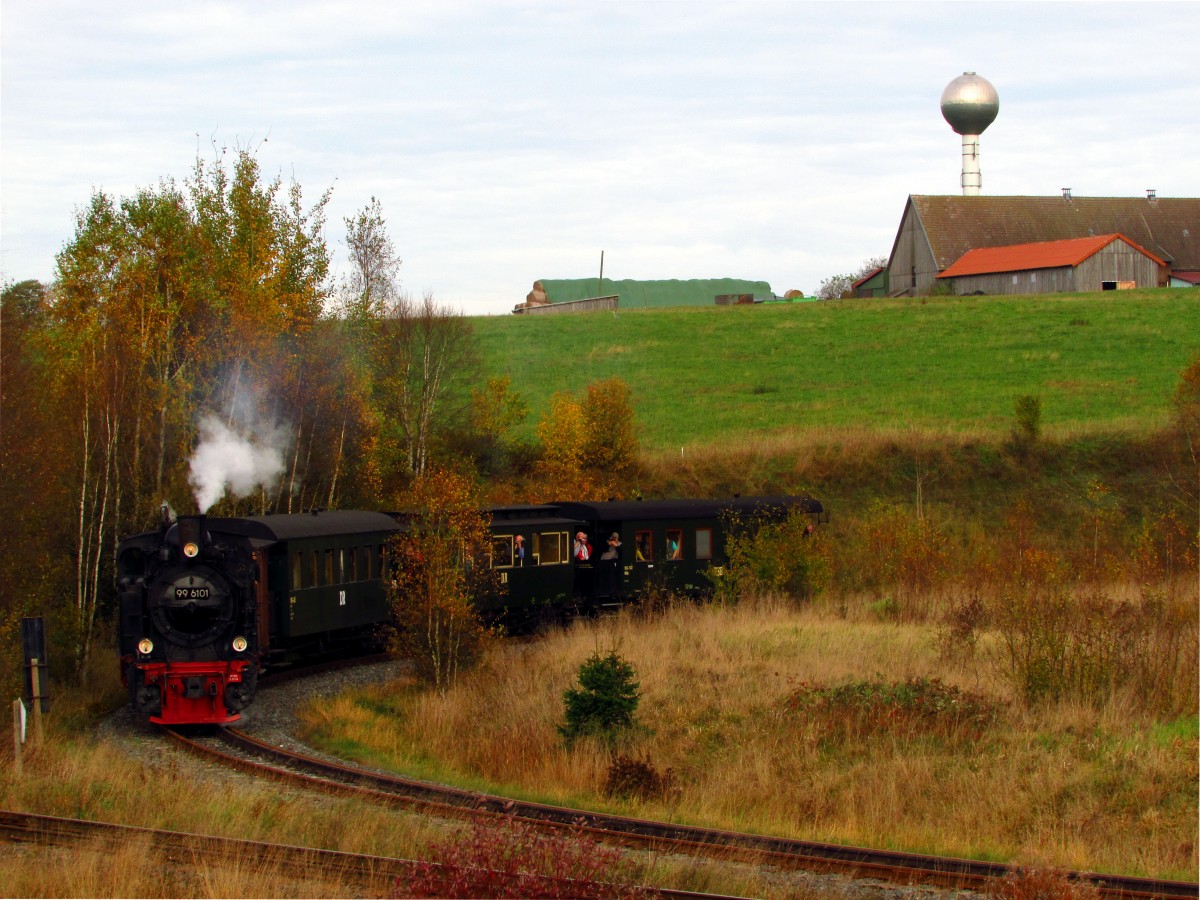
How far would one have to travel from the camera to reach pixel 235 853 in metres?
10.8

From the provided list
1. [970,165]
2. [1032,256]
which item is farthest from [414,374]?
[970,165]

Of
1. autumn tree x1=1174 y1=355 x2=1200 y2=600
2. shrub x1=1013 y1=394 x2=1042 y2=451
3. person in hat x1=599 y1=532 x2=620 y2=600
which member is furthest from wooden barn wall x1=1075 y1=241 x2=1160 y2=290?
person in hat x1=599 y1=532 x2=620 y2=600

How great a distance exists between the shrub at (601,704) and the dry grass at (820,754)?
332mm

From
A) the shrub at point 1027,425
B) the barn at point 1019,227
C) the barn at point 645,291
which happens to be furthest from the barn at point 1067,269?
the shrub at point 1027,425

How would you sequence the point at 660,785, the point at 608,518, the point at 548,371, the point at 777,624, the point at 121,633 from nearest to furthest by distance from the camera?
the point at 660,785 < the point at 121,633 < the point at 777,624 < the point at 608,518 < the point at 548,371

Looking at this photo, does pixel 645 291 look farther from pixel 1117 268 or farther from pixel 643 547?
pixel 643 547

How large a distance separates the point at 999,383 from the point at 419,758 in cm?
4470

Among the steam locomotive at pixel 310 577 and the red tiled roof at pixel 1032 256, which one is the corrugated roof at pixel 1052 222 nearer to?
the red tiled roof at pixel 1032 256

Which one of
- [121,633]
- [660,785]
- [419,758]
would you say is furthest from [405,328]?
[660,785]

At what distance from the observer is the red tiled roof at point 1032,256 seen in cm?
7788

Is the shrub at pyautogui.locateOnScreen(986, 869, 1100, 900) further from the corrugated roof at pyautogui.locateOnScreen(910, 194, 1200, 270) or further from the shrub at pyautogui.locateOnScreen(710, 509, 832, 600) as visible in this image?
the corrugated roof at pyautogui.locateOnScreen(910, 194, 1200, 270)

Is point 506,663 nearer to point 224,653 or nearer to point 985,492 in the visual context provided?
point 224,653

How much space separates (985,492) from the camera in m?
42.5

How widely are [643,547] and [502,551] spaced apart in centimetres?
382
